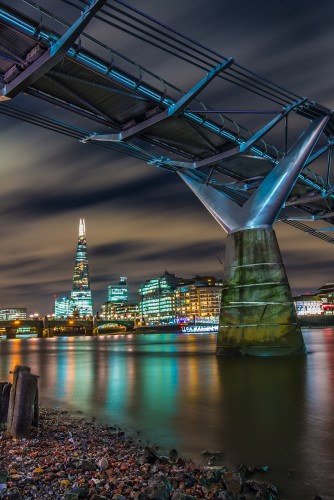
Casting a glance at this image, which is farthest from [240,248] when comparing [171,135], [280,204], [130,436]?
[130,436]

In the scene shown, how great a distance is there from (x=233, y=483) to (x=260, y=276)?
61.5 feet

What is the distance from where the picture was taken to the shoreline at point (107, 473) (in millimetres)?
5184

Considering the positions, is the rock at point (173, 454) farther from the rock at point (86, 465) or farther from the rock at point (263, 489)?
the rock at point (263, 489)

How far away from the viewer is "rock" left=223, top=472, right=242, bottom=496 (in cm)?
542

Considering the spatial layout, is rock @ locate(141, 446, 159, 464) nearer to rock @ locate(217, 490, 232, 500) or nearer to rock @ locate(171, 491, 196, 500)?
rock @ locate(217, 490, 232, 500)

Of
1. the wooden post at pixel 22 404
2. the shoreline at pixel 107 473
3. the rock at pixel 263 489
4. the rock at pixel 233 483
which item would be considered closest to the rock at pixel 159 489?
the shoreline at pixel 107 473

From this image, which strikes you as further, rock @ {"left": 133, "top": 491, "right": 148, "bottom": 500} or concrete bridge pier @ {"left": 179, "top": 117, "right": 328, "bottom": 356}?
concrete bridge pier @ {"left": 179, "top": 117, "right": 328, "bottom": 356}

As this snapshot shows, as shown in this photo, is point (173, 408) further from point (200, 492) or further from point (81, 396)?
point (200, 492)

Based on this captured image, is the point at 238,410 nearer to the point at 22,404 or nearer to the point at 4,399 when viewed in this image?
the point at 4,399

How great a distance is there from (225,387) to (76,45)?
44.7ft

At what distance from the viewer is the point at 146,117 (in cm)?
2302

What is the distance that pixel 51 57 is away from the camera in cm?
1545

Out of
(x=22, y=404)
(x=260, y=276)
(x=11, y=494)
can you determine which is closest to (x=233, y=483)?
(x=11, y=494)

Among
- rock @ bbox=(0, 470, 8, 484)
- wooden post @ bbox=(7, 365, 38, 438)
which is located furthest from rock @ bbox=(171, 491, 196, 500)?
wooden post @ bbox=(7, 365, 38, 438)
